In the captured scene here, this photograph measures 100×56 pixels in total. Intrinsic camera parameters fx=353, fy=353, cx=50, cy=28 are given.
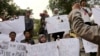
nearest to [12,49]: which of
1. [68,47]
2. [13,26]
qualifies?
[68,47]

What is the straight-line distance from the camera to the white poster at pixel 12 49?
8039 millimetres

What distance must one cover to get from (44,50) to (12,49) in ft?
2.48

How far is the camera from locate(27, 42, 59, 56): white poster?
816cm

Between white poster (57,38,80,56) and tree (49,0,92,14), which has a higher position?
white poster (57,38,80,56)

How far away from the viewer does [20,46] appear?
318 inches

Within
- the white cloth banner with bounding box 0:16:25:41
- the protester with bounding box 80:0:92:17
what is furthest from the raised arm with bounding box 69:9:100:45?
the white cloth banner with bounding box 0:16:25:41

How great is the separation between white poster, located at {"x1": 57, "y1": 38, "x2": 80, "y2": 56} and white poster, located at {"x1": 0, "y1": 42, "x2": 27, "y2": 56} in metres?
0.95

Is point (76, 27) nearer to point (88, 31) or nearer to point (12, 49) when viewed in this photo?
point (88, 31)

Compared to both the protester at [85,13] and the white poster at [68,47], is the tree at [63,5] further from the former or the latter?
the white poster at [68,47]

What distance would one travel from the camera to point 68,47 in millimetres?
8672

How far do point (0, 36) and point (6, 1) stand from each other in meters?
32.2

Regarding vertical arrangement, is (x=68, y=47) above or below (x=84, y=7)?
below

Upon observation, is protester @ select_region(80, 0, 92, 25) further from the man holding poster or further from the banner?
the banner

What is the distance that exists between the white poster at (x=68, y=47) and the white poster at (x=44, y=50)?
16 cm
